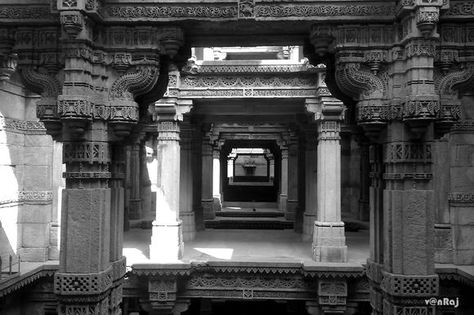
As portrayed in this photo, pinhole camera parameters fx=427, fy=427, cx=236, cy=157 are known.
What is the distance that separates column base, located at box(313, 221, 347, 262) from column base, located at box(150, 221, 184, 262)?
3275 millimetres

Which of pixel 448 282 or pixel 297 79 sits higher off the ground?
pixel 297 79

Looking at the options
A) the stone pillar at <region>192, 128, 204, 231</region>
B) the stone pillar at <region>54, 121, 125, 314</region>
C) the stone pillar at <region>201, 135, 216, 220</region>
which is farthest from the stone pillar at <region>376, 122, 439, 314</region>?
the stone pillar at <region>201, 135, 216, 220</region>

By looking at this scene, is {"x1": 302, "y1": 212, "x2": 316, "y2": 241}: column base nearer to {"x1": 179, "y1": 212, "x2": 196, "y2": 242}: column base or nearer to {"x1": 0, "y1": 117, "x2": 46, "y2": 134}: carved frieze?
{"x1": 179, "y1": 212, "x2": 196, "y2": 242}: column base

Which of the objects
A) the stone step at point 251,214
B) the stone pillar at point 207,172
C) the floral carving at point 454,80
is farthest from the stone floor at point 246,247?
the floral carving at point 454,80

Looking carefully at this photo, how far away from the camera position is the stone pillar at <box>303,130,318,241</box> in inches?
506

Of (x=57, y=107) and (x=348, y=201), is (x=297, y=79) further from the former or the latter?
(x=348, y=201)

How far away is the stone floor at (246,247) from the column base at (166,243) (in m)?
0.24

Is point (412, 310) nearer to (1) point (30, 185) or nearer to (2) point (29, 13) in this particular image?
(2) point (29, 13)

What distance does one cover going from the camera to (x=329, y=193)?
10.1m

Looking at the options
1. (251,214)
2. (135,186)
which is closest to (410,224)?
(135,186)

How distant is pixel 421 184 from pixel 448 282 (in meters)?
5.12

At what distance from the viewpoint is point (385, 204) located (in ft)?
14.7

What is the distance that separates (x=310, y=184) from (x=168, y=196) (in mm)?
4727

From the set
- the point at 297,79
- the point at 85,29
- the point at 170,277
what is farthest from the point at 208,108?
the point at 85,29
